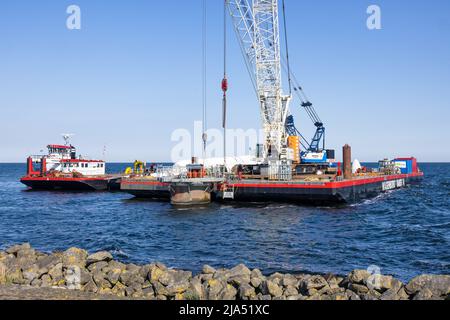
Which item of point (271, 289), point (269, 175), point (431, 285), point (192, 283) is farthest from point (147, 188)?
point (431, 285)

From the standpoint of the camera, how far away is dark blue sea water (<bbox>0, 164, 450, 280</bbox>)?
83.1ft

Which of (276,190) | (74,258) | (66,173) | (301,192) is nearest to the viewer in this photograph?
(74,258)

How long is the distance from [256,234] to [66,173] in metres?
57.6

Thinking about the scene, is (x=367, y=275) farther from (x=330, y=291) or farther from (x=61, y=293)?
(x=61, y=293)

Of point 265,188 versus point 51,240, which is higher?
point 265,188

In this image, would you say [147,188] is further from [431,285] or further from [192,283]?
[431,285]

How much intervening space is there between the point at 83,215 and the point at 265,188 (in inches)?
881

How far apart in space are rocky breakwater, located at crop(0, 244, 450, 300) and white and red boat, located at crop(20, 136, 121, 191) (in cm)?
5959

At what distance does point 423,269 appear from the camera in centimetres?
2311

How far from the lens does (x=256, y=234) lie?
111 feet

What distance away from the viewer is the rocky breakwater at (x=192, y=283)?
15523 millimetres
